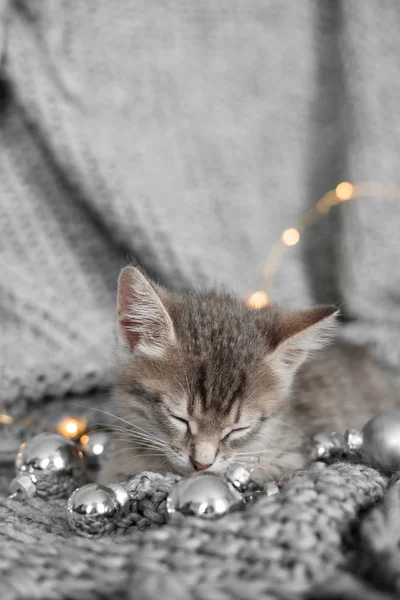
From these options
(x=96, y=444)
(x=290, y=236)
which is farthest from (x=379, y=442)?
(x=290, y=236)

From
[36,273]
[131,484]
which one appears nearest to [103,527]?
[131,484]

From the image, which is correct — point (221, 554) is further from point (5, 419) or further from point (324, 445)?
point (5, 419)

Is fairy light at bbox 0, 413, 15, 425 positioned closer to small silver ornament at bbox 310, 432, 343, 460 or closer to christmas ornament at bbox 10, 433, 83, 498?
christmas ornament at bbox 10, 433, 83, 498

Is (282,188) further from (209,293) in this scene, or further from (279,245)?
(209,293)

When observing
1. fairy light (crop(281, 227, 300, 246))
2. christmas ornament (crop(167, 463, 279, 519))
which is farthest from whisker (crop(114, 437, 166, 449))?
fairy light (crop(281, 227, 300, 246))

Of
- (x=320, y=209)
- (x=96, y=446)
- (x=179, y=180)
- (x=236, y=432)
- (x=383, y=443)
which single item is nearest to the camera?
(x=383, y=443)

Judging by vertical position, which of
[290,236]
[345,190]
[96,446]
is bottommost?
[96,446]
